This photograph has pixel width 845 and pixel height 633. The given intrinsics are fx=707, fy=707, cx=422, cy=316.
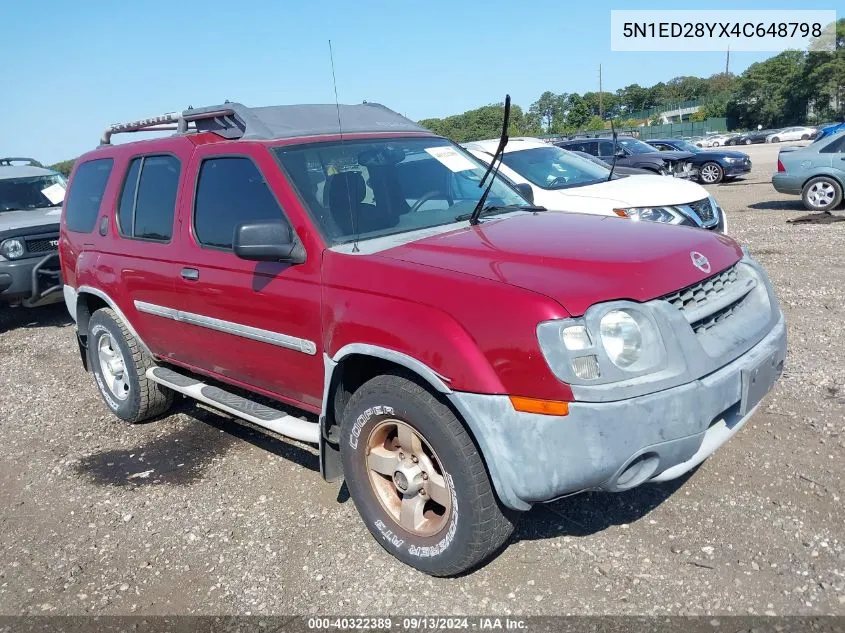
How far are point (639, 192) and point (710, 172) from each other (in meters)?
15.0

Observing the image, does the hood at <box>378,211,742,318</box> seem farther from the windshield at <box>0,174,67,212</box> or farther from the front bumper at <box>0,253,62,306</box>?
the windshield at <box>0,174,67,212</box>

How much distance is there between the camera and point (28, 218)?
8.91 metres

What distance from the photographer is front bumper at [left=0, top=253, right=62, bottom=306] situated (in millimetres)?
8148

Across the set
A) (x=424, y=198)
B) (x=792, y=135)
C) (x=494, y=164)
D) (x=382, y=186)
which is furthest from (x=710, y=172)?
(x=792, y=135)

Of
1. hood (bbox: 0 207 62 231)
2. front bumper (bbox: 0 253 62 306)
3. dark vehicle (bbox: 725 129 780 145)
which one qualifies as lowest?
dark vehicle (bbox: 725 129 780 145)

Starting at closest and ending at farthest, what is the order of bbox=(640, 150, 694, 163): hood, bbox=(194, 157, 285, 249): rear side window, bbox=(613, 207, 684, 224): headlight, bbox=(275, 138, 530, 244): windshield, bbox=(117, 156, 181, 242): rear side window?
bbox=(275, 138, 530, 244): windshield
bbox=(194, 157, 285, 249): rear side window
bbox=(117, 156, 181, 242): rear side window
bbox=(613, 207, 684, 224): headlight
bbox=(640, 150, 694, 163): hood

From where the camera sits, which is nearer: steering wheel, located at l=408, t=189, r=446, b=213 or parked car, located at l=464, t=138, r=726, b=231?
steering wheel, located at l=408, t=189, r=446, b=213

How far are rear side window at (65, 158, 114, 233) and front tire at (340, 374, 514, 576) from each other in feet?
10.1

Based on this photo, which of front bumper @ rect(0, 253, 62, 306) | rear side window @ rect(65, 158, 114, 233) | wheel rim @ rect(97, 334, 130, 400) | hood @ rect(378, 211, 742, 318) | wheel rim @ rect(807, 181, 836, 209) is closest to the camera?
hood @ rect(378, 211, 742, 318)

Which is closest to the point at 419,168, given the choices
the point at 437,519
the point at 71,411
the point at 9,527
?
the point at 437,519

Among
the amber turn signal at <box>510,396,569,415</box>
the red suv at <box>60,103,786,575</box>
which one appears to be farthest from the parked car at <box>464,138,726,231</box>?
the amber turn signal at <box>510,396,569,415</box>

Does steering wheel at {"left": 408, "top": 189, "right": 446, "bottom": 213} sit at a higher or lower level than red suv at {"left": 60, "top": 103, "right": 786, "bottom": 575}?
higher

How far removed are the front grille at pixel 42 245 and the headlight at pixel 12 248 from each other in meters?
0.09

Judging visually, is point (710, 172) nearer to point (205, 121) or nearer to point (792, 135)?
point (205, 121)
